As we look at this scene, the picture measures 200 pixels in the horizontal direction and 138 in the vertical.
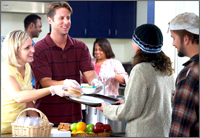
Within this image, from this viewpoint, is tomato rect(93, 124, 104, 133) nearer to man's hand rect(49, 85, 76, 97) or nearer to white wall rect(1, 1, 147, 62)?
man's hand rect(49, 85, 76, 97)

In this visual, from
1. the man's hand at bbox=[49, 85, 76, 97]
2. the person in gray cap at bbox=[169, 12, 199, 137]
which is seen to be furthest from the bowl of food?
the person in gray cap at bbox=[169, 12, 199, 137]

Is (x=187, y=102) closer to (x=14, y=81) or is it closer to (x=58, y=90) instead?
(x=58, y=90)

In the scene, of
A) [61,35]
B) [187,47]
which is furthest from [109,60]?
[187,47]

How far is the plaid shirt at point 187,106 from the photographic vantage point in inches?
79.9

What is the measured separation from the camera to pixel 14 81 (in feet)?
8.19

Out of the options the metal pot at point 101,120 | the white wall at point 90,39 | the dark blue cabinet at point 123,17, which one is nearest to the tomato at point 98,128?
the metal pot at point 101,120

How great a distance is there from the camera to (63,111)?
3139 mm

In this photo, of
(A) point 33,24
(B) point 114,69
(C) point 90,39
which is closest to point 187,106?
(B) point 114,69

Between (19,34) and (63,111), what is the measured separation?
32.6 inches

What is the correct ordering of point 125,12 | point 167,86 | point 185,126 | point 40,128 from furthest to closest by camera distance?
1. point 125,12
2. point 167,86
3. point 40,128
4. point 185,126

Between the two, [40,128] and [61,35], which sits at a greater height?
[61,35]

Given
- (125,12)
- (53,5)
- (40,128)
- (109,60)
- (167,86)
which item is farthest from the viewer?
(125,12)

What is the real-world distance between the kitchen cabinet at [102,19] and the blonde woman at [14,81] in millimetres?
4397

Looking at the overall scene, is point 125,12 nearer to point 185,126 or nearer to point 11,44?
point 11,44
